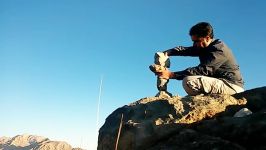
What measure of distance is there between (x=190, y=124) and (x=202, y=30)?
3.25m

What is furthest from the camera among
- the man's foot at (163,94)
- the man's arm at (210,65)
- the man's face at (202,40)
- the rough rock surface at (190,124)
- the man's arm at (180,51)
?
the man's arm at (180,51)

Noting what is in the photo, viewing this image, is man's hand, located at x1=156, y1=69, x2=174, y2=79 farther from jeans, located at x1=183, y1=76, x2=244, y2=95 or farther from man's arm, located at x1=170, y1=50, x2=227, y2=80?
jeans, located at x1=183, y1=76, x2=244, y2=95

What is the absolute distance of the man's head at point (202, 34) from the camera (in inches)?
375

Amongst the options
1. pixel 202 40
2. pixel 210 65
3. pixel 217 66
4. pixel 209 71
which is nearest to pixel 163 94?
pixel 209 71

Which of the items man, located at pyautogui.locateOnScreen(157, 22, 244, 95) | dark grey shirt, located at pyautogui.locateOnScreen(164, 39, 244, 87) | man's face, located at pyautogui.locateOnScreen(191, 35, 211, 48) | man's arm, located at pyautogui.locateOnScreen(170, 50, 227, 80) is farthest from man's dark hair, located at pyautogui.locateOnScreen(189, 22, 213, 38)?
man's arm, located at pyautogui.locateOnScreen(170, 50, 227, 80)

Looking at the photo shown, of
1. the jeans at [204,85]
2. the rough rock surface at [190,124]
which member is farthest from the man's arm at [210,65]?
the rough rock surface at [190,124]

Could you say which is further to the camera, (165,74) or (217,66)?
(165,74)

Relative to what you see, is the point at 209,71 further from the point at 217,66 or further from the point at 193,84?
the point at 193,84

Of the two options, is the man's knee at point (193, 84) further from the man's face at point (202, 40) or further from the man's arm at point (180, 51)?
the man's arm at point (180, 51)

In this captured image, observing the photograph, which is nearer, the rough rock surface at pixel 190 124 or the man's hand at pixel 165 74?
the rough rock surface at pixel 190 124

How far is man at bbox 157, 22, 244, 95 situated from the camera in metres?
8.89

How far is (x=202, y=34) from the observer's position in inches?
376

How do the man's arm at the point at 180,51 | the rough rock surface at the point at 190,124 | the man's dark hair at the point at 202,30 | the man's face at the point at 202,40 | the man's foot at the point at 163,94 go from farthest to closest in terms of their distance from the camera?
the man's arm at the point at 180,51
the man's foot at the point at 163,94
the man's face at the point at 202,40
the man's dark hair at the point at 202,30
the rough rock surface at the point at 190,124

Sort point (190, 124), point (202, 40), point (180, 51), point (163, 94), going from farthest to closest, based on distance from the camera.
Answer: point (180, 51) → point (163, 94) → point (202, 40) → point (190, 124)
